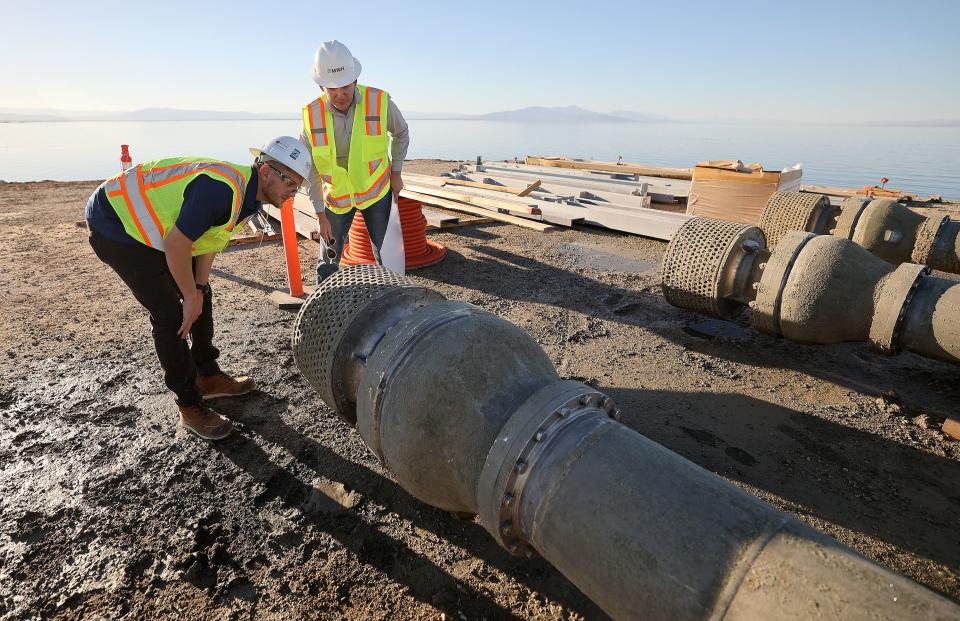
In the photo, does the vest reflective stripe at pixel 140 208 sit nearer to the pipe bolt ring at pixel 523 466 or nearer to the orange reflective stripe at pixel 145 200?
the orange reflective stripe at pixel 145 200

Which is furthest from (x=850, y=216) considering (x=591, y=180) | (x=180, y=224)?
(x=591, y=180)

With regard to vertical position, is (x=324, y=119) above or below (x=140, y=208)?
above

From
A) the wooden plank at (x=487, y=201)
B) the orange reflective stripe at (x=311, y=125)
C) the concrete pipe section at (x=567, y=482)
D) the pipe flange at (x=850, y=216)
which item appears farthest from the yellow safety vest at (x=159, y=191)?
the pipe flange at (x=850, y=216)

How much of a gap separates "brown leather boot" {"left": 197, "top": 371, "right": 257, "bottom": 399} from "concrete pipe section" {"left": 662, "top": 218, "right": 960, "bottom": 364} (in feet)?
8.99

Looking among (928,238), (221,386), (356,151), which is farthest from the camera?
(356,151)

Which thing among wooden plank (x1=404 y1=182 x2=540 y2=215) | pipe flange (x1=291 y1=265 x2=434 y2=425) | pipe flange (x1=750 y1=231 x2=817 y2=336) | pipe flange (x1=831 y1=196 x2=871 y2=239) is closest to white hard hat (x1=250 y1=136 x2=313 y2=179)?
pipe flange (x1=291 y1=265 x2=434 y2=425)

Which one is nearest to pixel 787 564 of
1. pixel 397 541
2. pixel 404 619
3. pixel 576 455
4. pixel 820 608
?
pixel 820 608

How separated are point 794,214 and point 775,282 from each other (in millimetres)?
1277

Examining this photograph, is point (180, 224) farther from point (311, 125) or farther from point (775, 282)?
point (775, 282)

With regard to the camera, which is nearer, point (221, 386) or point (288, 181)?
point (288, 181)

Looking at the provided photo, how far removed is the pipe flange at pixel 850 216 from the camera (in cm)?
362

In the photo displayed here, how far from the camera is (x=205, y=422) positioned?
2.70 metres

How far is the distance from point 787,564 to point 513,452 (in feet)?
1.97

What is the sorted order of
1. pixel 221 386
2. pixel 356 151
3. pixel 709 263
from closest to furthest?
pixel 221 386
pixel 709 263
pixel 356 151
